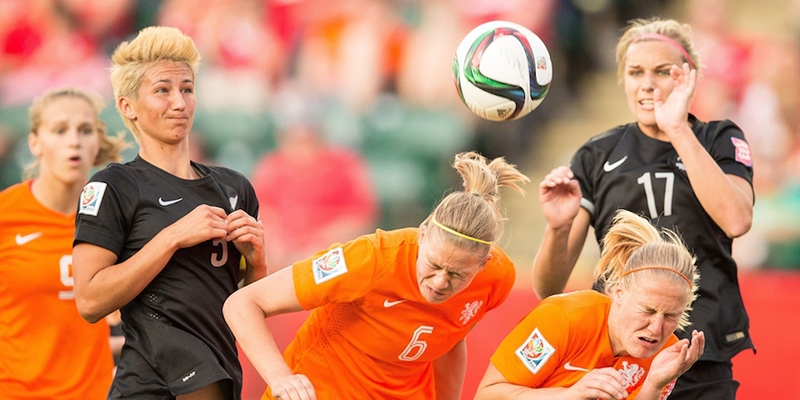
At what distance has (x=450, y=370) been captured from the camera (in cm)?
455

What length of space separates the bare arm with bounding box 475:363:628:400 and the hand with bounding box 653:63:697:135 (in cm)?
119

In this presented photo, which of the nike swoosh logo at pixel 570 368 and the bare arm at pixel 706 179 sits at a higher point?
the bare arm at pixel 706 179

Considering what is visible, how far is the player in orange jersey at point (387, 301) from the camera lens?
3746 mm

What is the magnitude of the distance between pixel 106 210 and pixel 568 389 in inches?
75.8

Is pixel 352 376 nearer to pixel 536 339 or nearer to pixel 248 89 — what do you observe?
pixel 536 339

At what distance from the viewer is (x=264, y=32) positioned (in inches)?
442

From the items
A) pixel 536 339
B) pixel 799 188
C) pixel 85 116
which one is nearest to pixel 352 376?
pixel 536 339

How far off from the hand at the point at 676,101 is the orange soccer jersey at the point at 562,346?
875mm

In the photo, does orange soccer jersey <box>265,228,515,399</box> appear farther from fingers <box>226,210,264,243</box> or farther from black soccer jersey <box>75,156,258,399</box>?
black soccer jersey <box>75,156,258,399</box>

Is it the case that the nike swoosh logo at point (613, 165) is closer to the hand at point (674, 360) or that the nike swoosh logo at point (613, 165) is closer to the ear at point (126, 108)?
the hand at point (674, 360)

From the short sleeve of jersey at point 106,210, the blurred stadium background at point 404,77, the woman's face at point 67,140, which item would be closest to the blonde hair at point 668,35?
the short sleeve of jersey at point 106,210

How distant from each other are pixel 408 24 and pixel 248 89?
199cm

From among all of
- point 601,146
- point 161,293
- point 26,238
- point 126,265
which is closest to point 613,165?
point 601,146

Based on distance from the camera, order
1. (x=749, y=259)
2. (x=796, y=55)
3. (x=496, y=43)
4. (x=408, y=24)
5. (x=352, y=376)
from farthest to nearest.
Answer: (x=408, y=24), (x=796, y=55), (x=749, y=259), (x=496, y=43), (x=352, y=376)
